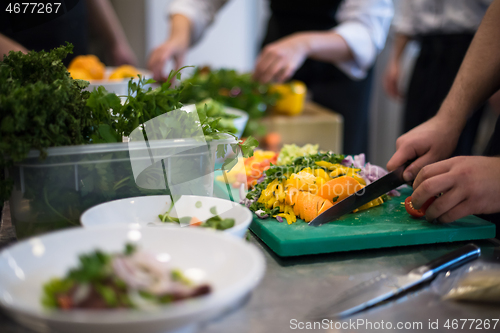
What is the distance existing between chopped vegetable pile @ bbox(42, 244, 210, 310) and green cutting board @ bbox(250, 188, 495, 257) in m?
0.32

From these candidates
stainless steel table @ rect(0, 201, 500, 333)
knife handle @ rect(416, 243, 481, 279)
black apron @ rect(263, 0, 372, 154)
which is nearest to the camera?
stainless steel table @ rect(0, 201, 500, 333)

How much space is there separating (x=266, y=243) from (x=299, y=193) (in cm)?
14

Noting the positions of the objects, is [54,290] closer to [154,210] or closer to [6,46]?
[154,210]

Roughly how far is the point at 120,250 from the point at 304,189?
469 mm

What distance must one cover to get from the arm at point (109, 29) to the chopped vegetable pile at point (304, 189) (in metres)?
1.64

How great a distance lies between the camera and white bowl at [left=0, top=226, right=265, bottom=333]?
0.43 m

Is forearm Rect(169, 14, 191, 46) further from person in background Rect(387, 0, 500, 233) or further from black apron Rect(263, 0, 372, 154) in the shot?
person in background Rect(387, 0, 500, 233)

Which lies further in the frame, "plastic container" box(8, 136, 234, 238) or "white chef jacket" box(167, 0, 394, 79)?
"white chef jacket" box(167, 0, 394, 79)

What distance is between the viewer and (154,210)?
804mm

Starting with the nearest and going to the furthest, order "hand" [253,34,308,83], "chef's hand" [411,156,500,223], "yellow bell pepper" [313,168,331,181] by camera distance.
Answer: "chef's hand" [411,156,500,223], "yellow bell pepper" [313,168,331,181], "hand" [253,34,308,83]

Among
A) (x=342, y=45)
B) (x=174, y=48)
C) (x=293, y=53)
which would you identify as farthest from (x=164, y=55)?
(x=342, y=45)

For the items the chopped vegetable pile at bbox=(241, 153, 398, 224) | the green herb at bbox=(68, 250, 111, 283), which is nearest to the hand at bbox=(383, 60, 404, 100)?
the chopped vegetable pile at bbox=(241, 153, 398, 224)

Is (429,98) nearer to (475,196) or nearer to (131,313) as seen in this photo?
(475,196)

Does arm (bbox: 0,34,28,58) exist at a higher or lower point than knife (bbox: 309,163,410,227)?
higher
